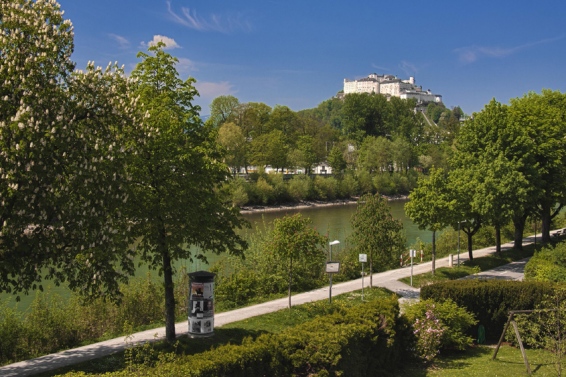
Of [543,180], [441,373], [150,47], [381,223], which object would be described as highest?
[150,47]

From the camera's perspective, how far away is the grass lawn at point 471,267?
74.4 feet

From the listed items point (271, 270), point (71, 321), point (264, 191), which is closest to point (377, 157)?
point (264, 191)

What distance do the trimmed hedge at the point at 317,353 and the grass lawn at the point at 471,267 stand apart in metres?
10.1

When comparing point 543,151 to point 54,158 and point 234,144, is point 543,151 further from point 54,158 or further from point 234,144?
point 234,144

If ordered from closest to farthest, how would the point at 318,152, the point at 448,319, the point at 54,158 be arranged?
the point at 54,158, the point at 448,319, the point at 318,152

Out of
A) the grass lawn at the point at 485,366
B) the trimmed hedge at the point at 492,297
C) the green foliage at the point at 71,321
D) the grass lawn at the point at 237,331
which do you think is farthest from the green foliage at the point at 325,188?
the grass lawn at the point at 485,366

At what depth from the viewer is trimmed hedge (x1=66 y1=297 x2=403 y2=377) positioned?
7.91m

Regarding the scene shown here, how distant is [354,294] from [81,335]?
948 centimetres

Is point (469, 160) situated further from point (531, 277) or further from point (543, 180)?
point (531, 277)

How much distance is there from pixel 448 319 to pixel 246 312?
6123mm

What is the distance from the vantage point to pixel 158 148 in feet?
38.9

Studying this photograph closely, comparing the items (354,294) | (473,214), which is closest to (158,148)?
(354,294)

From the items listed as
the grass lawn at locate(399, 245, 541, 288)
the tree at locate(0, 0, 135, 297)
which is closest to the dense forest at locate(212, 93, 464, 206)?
the grass lawn at locate(399, 245, 541, 288)

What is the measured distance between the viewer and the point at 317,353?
925cm
